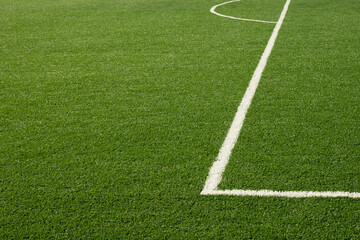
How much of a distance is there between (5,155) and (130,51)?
2490 millimetres

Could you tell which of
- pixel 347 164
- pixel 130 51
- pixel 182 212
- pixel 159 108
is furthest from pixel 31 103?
pixel 347 164

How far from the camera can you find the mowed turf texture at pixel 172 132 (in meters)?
2.12

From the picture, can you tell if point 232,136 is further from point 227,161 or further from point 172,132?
point 172,132

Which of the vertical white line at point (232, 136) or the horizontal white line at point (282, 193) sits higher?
the vertical white line at point (232, 136)

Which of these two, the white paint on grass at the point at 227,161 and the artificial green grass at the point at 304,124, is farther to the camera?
the artificial green grass at the point at 304,124

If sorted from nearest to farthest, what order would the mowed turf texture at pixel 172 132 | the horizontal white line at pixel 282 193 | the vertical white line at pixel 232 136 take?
the mowed turf texture at pixel 172 132 < the horizontal white line at pixel 282 193 < the vertical white line at pixel 232 136

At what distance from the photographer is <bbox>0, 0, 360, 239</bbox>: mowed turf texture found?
6.95ft

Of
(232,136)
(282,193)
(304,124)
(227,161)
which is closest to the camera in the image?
(282,193)

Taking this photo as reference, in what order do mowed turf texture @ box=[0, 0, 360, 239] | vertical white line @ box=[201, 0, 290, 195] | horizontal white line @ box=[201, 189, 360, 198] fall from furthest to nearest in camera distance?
vertical white line @ box=[201, 0, 290, 195] → horizontal white line @ box=[201, 189, 360, 198] → mowed turf texture @ box=[0, 0, 360, 239]

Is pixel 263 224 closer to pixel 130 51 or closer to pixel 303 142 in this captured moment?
pixel 303 142

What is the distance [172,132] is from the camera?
9.70 ft

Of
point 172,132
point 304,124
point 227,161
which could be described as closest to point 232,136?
point 227,161

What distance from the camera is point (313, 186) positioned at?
2342 millimetres

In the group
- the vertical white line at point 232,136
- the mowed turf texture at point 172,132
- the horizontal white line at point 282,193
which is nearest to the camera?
the mowed turf texture at point 172,132
